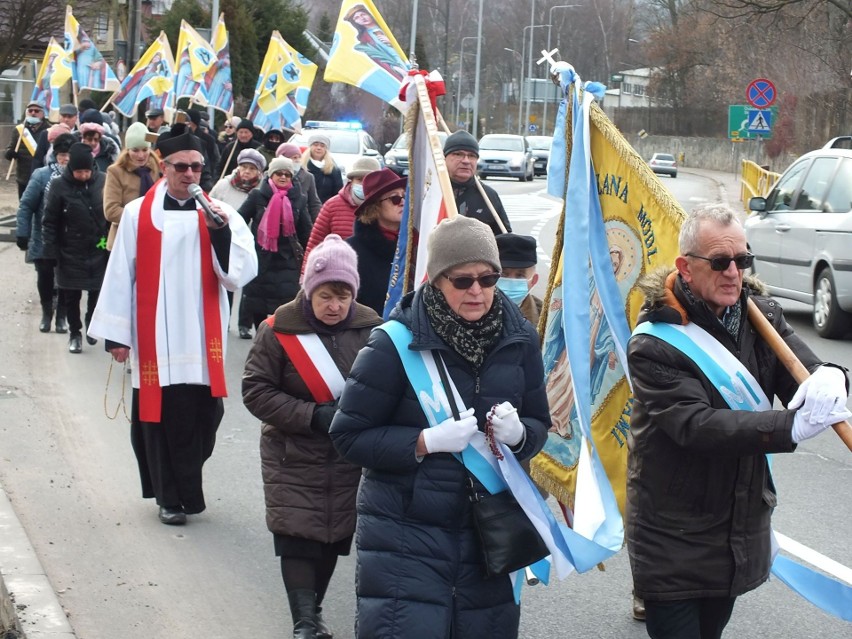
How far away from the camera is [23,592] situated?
5.59m


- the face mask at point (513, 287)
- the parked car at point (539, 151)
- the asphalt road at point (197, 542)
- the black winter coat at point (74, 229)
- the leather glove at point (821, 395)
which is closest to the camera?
the leather glove at point (821, 395)

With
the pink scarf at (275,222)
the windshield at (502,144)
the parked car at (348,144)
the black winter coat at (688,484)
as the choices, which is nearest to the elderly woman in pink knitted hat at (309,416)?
the black winter coat at (688,484)

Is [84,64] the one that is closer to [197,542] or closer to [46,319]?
[46,319]

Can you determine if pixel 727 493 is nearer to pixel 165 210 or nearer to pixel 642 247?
pixel 642 247

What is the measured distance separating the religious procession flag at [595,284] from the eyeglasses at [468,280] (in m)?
1.27

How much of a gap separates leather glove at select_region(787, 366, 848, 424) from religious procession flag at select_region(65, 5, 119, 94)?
22.0 m

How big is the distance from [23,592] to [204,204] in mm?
1870

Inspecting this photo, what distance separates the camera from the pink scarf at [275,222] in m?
11.4

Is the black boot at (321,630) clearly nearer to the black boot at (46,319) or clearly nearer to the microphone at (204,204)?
the microphone at (204,204)

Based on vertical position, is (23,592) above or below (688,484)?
below

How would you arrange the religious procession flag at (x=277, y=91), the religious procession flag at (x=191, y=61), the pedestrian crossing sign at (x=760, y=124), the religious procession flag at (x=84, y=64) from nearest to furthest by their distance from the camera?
the religious procession flag at (x=277, y=91) → the religious procession flag at (x=191, y=61) → the religious procession flag at (x=84, y=64) → the pedestrian crossing sign at (x=760, y=124)

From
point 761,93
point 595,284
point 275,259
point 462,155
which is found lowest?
point 275,259

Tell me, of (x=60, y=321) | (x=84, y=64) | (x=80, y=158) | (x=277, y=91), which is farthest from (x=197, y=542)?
(x=84, y=64)

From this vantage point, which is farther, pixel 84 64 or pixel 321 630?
pixel 84 64
